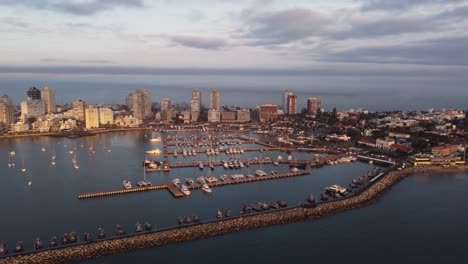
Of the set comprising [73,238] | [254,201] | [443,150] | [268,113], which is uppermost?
[268,113]

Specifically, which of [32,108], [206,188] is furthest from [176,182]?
[32,108]

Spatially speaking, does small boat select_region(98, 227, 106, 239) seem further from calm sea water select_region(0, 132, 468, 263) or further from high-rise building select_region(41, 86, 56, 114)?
high-rise building select_region(41, 86, 56, 114)

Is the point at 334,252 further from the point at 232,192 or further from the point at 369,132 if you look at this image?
the point at 369,132

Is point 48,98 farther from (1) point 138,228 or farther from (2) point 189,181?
(1) point 138,228

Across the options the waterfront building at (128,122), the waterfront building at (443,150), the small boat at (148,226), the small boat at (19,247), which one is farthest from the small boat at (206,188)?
the waterfront building at (128,122)

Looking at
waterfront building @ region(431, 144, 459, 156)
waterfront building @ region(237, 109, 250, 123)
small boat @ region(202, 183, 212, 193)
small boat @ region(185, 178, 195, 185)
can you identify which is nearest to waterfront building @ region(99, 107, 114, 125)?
waterfront building @ region(237, 109, 250, 123)
